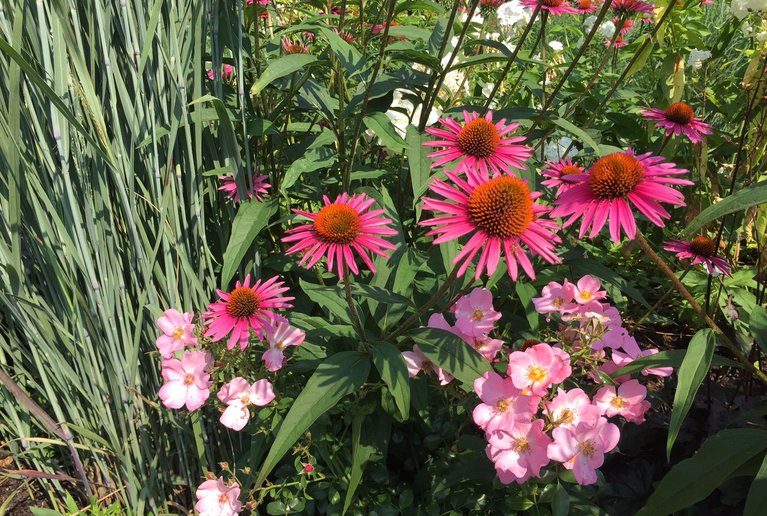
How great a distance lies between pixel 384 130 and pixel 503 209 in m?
0.44

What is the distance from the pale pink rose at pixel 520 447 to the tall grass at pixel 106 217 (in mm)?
Result: 678

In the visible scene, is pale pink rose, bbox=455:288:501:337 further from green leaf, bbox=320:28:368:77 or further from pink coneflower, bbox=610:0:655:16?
pink coneflower, bbox=610:0:655:16

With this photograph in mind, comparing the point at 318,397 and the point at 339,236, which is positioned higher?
the point at 339,236

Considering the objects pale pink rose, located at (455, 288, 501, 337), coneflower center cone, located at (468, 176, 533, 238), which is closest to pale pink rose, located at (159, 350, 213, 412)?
pale pink rose, located at (455, 288, 501, 337)

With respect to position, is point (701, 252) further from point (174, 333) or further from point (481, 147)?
point (174, 333)

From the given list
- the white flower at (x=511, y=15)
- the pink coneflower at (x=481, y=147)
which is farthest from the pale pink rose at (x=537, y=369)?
the white flower at (x=511, y=15)

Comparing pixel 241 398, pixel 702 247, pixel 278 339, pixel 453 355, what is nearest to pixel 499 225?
pixel 453 355

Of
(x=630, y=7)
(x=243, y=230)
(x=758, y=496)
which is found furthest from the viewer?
(x=630, y=7)

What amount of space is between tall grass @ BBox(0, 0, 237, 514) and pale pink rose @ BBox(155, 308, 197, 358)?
13 cm

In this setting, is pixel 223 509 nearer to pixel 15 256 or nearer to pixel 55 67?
pixel 15 256

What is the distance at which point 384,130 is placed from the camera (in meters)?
1.17

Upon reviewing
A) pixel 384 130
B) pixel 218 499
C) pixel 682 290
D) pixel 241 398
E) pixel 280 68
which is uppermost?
pixel 280 68

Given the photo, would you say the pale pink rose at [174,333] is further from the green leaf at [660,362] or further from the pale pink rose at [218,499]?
the green leaf at [660,362]

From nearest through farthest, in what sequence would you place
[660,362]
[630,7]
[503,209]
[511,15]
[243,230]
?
[503,209], [660,362], [243,230], [630,7], [511,15]
